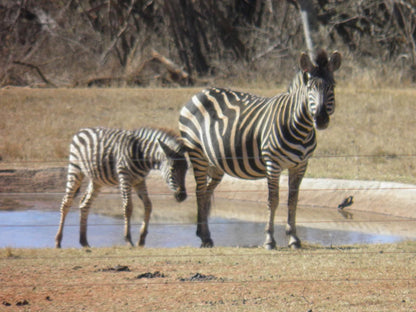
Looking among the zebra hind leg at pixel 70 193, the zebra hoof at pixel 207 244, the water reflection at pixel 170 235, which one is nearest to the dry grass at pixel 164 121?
the water reflection at pixel 170 235

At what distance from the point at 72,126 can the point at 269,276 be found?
12.5 metres

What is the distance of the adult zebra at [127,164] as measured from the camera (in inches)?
386

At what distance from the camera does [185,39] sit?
1013 inches

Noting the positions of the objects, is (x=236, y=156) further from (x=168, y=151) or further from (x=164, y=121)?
(x=164, y=121)

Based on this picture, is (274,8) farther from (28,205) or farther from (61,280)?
(61,280)

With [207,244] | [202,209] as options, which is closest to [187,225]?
[202,209]

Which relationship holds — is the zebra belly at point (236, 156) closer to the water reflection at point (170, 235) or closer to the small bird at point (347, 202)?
the water reflection at point (170, 235)

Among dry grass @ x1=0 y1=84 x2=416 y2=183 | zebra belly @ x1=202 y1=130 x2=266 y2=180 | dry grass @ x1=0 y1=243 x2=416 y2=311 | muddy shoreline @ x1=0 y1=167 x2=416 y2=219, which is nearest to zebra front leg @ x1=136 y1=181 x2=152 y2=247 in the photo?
dry grass @ x1=0 y1=243 x2=416 y2=311

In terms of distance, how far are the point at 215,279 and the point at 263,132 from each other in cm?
260

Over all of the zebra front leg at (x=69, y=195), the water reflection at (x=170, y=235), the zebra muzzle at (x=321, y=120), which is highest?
the zebra muzzle at (x=321, y=120)

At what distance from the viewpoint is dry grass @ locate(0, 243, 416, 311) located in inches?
243

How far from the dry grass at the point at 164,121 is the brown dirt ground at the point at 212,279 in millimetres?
6584

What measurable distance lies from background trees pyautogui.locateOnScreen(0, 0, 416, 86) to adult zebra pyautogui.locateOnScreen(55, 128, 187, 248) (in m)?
12.5

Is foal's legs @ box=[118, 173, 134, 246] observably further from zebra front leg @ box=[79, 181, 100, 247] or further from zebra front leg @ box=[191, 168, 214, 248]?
zebra front leg @ box=[191, 168, 214, 248]
